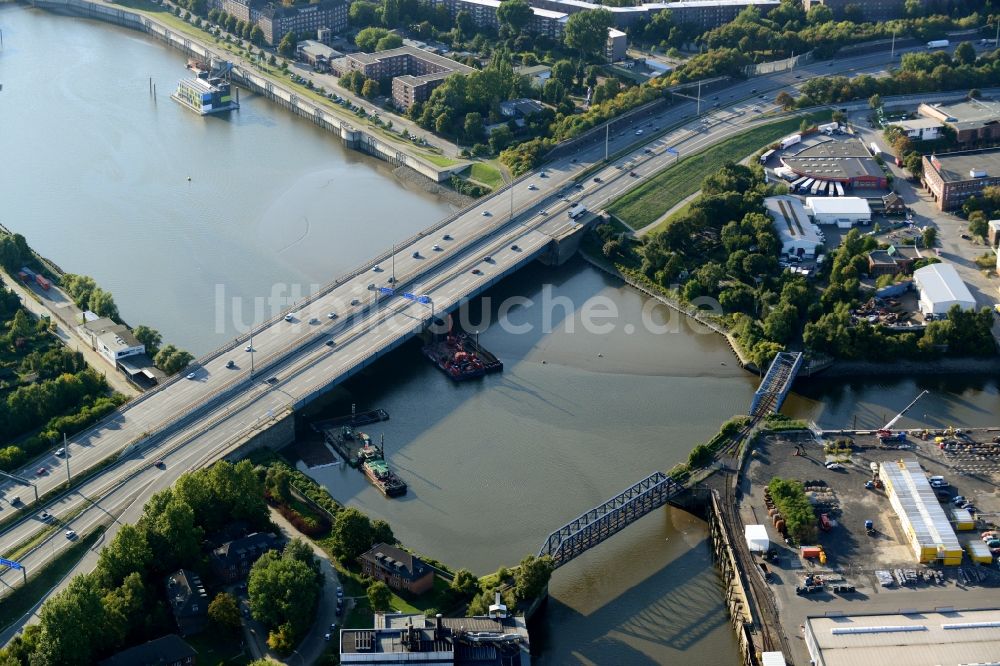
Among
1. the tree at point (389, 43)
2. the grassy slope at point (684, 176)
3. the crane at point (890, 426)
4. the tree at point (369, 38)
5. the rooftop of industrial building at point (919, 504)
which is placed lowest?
the tree at point (369, 38)

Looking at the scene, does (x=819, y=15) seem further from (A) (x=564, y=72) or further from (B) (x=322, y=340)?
(B) (x=322, y=340)

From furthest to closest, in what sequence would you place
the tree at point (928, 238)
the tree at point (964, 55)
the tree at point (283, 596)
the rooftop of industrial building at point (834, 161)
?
the tree at point (964, 55) < the rooftop of industrial building at point (834, 161) < the tree at point (928, 238) < the tree at point (283, 596)

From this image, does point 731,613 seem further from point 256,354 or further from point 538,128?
point 538,128

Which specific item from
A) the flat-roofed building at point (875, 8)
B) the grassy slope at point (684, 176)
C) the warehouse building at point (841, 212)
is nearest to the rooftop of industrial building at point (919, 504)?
the warehouse building at point (841, 212)

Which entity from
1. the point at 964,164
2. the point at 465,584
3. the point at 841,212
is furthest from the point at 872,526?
the point at 964,164

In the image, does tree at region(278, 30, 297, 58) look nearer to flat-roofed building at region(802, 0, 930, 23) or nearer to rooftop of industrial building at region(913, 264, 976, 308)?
flat-roofed building at region(802, 0, 930, 23)

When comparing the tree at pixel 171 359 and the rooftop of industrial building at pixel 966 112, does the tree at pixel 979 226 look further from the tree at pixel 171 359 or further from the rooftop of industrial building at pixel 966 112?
the tree at pixel 171 359
